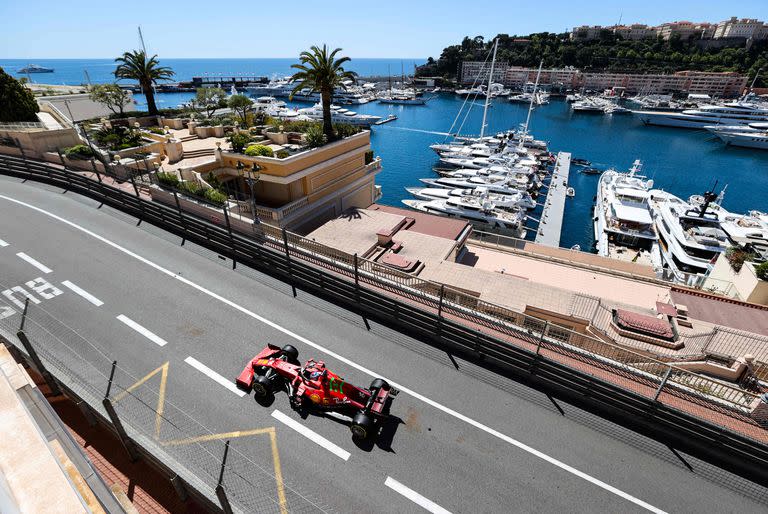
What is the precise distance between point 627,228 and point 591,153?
157 ft

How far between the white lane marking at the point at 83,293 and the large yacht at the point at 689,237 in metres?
38.9

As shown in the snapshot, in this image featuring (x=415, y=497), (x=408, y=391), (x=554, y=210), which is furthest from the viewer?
(x=554, y=210)

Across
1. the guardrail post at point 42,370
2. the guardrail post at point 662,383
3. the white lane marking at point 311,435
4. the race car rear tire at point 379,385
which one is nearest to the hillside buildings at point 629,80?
the guardrail post at point 662,383

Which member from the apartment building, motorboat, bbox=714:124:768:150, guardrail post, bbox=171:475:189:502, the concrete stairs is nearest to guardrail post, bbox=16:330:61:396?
guardrail post, bbox=171:475:189:502

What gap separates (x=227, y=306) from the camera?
46.9 feet

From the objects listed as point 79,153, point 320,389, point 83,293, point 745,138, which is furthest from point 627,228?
point 745,138

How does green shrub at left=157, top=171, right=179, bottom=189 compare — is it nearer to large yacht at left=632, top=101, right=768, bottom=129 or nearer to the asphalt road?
the asphalt road

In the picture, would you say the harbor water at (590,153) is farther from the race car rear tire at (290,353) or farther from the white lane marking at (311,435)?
the white lane marking at (311,435)

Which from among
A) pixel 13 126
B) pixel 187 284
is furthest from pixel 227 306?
pixel 13 126

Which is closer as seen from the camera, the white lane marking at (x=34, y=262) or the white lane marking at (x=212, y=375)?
the white lane marking at (x=212, y=375)

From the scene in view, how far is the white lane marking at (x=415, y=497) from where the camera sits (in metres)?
8.04

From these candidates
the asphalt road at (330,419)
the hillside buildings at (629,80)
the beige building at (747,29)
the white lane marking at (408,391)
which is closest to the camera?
the asphalt road at (330,419)

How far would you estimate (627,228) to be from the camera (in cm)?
4106

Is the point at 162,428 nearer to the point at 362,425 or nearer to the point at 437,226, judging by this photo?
the point at 362,425
